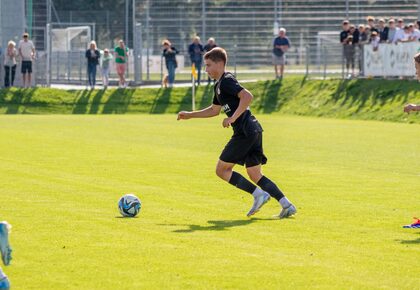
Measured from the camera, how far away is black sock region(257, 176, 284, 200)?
12.9 metres

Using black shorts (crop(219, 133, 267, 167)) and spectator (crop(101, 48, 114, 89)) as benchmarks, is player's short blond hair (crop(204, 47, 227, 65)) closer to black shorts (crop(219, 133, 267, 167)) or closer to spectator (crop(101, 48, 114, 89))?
black shorts (crop(219, 133, 267, 167))

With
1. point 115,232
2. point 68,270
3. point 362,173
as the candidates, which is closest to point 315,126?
point 362,173

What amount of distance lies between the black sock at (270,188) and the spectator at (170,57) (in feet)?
98.0

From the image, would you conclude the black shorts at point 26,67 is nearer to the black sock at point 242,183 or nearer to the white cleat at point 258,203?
the black sock at point 242,183

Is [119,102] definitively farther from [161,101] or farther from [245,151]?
[245,151]

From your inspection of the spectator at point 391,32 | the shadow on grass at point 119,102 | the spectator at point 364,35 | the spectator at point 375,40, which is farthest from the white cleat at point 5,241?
the shadow on grass at point 119,102

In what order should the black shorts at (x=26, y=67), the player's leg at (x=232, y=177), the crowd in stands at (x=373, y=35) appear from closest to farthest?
the player's leg at (x=232, y=177)
the crowd in stands at (x=373, y=35)
the black shorts at (x=26, y=67)

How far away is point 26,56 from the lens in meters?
42.8

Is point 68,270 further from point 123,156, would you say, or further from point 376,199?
point 123,156

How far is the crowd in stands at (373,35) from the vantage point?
36688mm

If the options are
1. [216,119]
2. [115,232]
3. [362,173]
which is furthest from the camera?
[216,119]

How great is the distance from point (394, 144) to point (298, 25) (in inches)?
949

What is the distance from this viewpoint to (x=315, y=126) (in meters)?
32.8

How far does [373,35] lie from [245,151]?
25.3 metres
